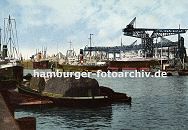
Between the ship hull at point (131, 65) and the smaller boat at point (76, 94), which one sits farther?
the ship hull at point (131, 65)

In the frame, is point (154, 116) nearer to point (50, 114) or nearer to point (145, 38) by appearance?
point (50, 114)

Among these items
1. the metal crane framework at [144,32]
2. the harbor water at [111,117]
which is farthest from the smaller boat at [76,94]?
the metal crane framework at [144,32]

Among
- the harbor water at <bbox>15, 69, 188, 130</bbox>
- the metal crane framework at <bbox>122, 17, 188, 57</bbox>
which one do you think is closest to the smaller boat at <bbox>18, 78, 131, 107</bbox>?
the harbor water at <bbox>15, 69, 188, 130</bbox>

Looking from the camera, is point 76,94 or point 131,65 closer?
point 76,94

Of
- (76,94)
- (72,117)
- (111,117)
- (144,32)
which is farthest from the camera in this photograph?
(144,32)

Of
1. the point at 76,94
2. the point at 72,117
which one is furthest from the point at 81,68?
the point at 72,117

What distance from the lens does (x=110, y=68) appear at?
16712 cm

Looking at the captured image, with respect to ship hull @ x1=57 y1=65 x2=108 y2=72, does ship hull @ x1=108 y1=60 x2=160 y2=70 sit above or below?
above

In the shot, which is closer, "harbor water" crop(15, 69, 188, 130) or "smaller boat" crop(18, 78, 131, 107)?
"harbor water" crop(15, 69, 188, 130)

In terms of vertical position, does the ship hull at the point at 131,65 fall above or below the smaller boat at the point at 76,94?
above

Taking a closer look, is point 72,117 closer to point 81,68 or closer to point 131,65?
point 81,68

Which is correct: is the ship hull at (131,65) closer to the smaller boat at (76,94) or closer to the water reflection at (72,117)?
the smaller boat at (76,94)

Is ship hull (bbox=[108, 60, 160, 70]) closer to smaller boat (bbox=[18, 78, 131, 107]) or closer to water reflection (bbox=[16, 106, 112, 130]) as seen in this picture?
smaller boat (bbox=[18, 78, 131, 107])

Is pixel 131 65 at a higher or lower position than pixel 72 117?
higher
